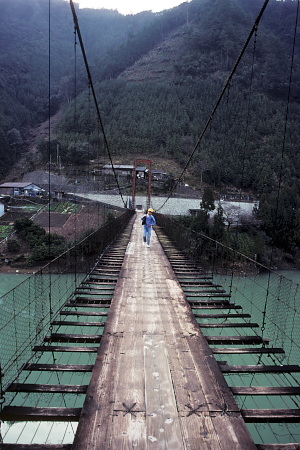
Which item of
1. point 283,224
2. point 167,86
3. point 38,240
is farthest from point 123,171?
point 167,86

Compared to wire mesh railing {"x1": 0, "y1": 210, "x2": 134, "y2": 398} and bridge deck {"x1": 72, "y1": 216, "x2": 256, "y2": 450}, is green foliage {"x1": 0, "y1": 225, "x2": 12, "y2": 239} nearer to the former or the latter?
wire mesh railing {"x1": 0, "y1": 210, "x2": 134, "y2": 398}

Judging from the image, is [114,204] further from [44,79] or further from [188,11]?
[188,11]

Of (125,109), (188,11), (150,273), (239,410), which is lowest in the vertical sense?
(150,273)

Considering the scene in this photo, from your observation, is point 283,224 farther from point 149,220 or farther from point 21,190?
point 21,190

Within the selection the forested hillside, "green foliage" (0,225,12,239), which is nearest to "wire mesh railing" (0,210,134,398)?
"green foliage" (0,225,12,239)

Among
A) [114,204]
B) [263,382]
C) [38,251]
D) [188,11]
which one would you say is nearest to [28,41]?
[188,11]
